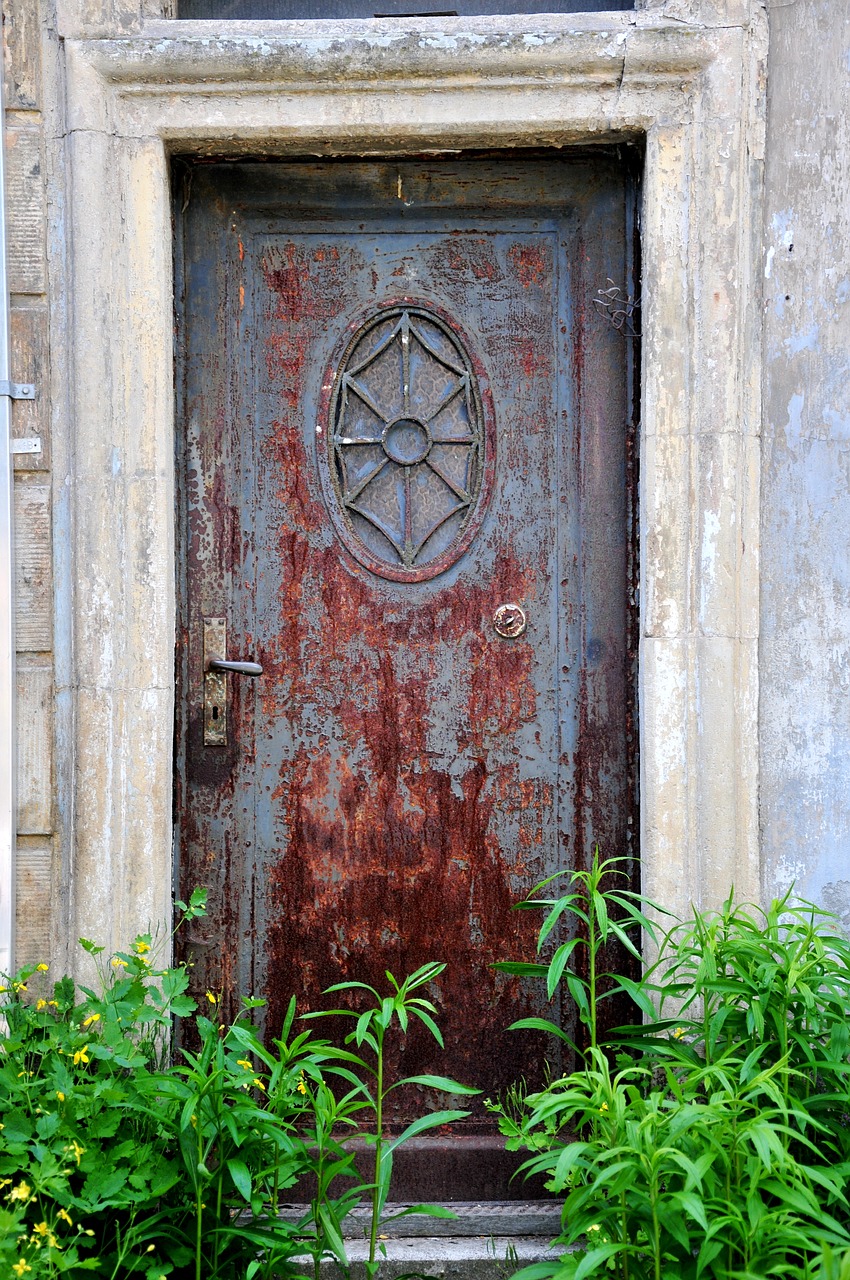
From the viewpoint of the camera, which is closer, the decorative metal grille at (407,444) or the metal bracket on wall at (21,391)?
the metal bracket on wall at (21,391)

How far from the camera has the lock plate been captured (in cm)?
239

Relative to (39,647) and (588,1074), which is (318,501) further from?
(588,1074)

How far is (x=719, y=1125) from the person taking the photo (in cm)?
161

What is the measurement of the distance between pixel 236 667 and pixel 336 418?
24.1 inches

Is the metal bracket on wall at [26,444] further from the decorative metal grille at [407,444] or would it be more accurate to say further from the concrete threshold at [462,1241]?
the concrete threshold at [462,1241]

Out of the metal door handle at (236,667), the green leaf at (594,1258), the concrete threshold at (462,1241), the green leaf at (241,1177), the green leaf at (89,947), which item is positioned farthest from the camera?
the metal door handle at (236,667)

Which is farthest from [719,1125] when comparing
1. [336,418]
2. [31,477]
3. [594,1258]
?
[31,477]

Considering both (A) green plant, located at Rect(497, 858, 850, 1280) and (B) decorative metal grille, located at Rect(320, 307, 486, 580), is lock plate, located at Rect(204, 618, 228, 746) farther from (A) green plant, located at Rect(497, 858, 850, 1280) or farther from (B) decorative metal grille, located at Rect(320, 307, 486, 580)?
(A) green plant, located at Rect(497, 858, 850, 1280)

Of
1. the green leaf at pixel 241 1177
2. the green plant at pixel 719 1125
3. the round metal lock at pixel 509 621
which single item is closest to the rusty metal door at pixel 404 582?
the round metal lock at pixel 509 621

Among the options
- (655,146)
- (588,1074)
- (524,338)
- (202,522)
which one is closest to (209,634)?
(202,522)

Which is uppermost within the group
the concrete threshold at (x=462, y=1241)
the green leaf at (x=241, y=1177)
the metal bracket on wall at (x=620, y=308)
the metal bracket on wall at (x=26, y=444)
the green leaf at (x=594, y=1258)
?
the metal bracket on wall at (x=620, y=308)

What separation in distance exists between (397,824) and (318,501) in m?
0.76

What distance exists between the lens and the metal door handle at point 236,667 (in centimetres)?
235

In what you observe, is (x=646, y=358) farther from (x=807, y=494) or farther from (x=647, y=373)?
(x=807, y=494)
